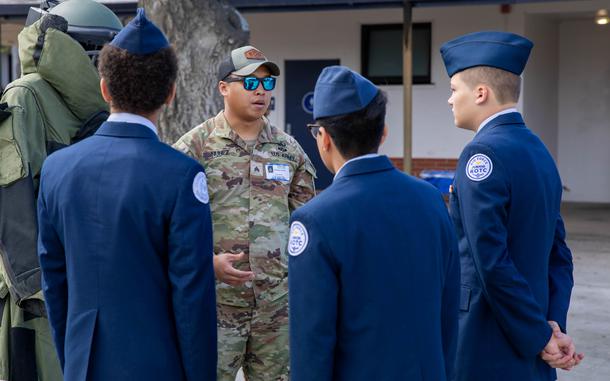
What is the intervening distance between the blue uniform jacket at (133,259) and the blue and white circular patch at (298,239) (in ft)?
1.08

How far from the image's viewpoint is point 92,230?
261cm

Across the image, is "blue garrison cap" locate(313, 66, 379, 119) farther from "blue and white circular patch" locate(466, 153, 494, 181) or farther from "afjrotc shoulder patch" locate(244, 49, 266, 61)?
"afjrotc shoulder patch" locate(244, 49, 266, 61)

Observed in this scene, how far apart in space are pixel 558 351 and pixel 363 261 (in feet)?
3.63

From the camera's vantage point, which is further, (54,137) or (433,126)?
(433,126)

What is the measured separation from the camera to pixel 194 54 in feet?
22.4

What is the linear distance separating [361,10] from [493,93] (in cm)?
1184

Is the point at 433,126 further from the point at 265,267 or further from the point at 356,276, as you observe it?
the point at 356,276

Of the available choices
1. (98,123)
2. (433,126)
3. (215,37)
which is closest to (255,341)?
(98,123)

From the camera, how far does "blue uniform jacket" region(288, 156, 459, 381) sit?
239cm

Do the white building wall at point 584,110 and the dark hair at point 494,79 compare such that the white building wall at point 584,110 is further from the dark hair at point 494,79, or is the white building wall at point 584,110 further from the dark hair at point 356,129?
the dark hair at point 356,129

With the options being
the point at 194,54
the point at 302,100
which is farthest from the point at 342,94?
the point at 302,100

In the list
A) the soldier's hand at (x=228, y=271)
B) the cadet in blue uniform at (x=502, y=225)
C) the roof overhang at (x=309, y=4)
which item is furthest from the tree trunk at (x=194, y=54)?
the roof overhang at (x=309, y=4)

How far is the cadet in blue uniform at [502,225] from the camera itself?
3.00 metres

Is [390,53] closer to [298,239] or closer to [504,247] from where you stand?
[504,247]
